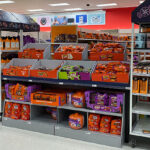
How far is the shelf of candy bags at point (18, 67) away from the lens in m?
4.53

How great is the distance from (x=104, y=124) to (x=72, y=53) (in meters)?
1.53

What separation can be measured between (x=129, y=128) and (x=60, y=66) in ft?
5.47

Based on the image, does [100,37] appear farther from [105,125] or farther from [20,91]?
[105,125]

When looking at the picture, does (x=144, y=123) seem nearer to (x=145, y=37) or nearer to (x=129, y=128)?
(x=129, y=128)

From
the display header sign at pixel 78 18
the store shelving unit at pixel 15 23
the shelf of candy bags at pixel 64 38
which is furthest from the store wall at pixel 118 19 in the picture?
the store shelving unit at pixel 15 23

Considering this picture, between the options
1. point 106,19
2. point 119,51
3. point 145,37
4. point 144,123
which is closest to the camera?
point 145,37

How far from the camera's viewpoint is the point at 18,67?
4789mm

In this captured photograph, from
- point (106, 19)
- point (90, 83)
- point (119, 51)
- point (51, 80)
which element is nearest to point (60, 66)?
point (51, 80)

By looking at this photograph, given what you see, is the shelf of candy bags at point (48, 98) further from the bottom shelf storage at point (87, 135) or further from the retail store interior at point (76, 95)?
the bottom shelf storage at point (87, 135)

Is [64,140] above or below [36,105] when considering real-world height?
below

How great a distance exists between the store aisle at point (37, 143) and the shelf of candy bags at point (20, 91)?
66cm

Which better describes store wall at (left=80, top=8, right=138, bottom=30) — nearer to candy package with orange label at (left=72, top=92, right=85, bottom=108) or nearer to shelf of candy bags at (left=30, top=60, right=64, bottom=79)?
shelf of candy bags at (left=30, top=60, right=64, bottom=79)

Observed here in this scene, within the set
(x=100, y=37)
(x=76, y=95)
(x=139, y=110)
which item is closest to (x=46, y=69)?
(x=76, y=95)

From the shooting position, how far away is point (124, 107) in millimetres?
3875
